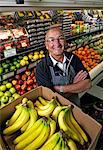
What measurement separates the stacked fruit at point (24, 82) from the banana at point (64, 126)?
1.55 metres

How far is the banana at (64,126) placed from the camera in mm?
1118

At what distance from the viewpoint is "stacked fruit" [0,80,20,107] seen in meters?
2.53

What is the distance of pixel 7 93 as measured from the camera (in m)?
2.57

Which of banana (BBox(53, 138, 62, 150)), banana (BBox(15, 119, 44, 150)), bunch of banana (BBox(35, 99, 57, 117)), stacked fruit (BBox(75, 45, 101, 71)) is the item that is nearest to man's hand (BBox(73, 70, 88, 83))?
bunch of banana (BBox(35, 99, 57, 117))

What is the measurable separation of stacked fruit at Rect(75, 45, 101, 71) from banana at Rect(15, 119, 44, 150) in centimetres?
274

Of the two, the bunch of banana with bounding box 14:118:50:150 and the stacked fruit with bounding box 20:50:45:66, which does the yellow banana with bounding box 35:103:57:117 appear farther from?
the stacked fruit with bounding box 20:50:45:66

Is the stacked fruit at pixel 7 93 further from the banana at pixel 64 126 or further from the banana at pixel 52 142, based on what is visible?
the banana at pixel 52 142

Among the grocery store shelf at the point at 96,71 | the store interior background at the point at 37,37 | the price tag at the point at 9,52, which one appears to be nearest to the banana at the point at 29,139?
the store interior background at the point at 37,37

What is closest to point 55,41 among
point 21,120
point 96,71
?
point 21,120

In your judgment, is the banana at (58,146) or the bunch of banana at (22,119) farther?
the bunch of banana at (22,119)

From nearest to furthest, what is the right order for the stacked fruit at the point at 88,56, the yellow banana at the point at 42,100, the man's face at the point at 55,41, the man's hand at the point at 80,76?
the yellow banana at the point at 42,100 < the man's face at the point at 55,41 < the man's hand at the point at 80,76 < the stacked fruit at the point at 88,56

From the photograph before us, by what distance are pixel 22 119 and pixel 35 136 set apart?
0.46 ft

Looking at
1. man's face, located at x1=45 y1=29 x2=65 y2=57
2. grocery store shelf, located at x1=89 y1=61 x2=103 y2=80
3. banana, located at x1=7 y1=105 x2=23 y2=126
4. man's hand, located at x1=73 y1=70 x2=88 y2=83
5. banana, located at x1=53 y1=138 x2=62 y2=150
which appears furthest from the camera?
grocery store shelf, located at x1=89 y1=61 x2=103 y2=80

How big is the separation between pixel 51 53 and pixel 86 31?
2420mm
